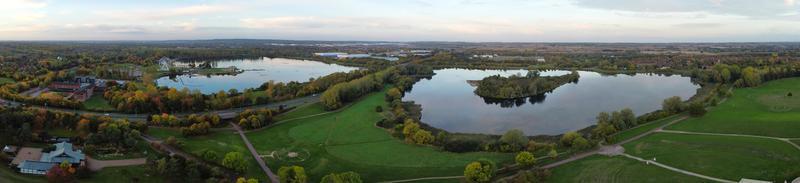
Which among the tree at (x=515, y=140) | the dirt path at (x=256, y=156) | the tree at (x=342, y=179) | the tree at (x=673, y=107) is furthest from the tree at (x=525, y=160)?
the tree at (x=673, y=107)

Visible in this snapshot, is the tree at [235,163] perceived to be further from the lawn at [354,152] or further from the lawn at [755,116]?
the lawn at [755,116]

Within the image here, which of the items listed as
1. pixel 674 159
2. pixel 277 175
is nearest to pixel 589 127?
pixel 674 159

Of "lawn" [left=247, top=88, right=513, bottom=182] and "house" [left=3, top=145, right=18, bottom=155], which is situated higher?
"house" [left=3, top=145, right=18, bottom=155]

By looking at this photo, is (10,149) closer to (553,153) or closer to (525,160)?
(525,160)

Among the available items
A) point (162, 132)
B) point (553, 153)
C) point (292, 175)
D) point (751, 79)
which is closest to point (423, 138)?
point (553, 153)

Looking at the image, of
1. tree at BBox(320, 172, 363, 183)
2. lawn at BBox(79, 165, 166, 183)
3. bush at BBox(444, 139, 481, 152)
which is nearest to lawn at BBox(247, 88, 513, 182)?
bush at BBox(444, 139, 481, 152)

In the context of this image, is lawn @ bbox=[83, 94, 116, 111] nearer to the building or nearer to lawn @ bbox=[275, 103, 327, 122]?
lawn @ bbox=[275, 103, 327, 122]
